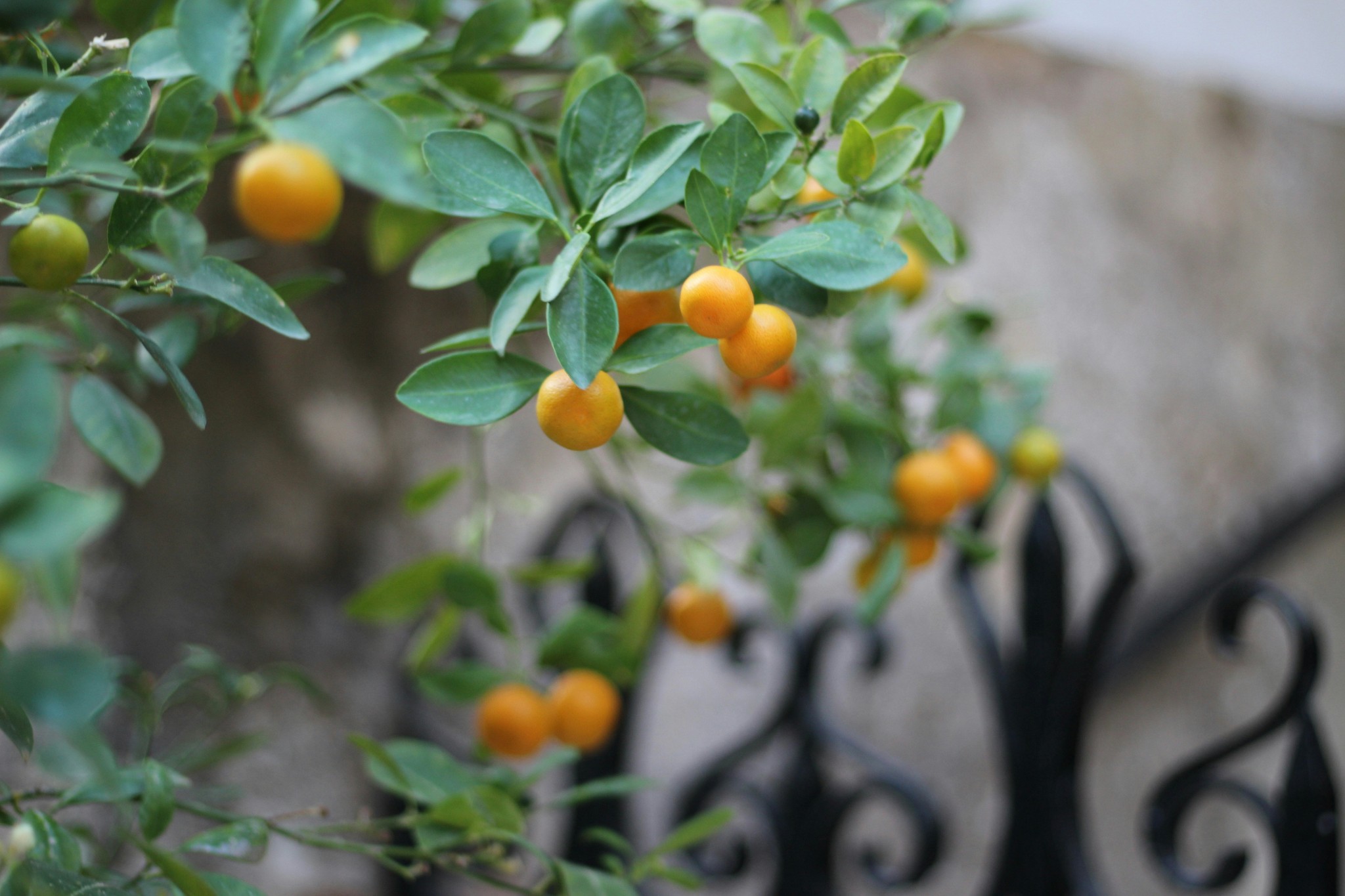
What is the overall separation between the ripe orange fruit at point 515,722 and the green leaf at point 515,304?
0.29 m

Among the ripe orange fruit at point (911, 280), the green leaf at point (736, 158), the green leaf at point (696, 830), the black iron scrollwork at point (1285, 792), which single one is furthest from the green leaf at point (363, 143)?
the black iron scrollwork at point (1285, 792)

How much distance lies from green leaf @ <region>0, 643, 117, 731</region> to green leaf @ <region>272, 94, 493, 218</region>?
0.33ft

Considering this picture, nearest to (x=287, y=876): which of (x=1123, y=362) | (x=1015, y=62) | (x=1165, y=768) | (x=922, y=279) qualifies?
(x=922, y=279)

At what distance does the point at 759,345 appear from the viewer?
285 millimetres

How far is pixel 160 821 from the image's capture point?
12.6 inches

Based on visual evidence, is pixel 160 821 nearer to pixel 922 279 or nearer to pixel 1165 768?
pixel 922 279

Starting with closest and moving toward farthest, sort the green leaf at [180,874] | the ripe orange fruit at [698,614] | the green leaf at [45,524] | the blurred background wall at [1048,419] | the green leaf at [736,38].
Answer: the green leaf at [45,524] → the green leaf at [180,874] → the green leaf at [736,38] → the ripe orange fruit at [698,614] → the blurred background wall at [1048,419]

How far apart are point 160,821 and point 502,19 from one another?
32 cm

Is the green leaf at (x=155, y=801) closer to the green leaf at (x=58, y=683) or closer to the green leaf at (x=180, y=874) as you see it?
the green leaf at (x=180, y=874)

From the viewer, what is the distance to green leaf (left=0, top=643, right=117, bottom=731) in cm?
16

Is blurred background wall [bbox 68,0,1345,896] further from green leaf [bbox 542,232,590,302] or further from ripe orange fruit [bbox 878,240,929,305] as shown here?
green leaf [bbox 542,232,590,302]

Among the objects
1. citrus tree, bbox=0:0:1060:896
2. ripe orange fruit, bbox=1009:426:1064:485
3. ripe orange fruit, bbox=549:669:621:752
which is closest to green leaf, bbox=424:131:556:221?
citrus tree, bbox=0:0:1060:896

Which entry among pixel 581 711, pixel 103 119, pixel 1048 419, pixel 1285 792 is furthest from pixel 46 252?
pixel 1048 419

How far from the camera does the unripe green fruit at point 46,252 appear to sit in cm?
27
